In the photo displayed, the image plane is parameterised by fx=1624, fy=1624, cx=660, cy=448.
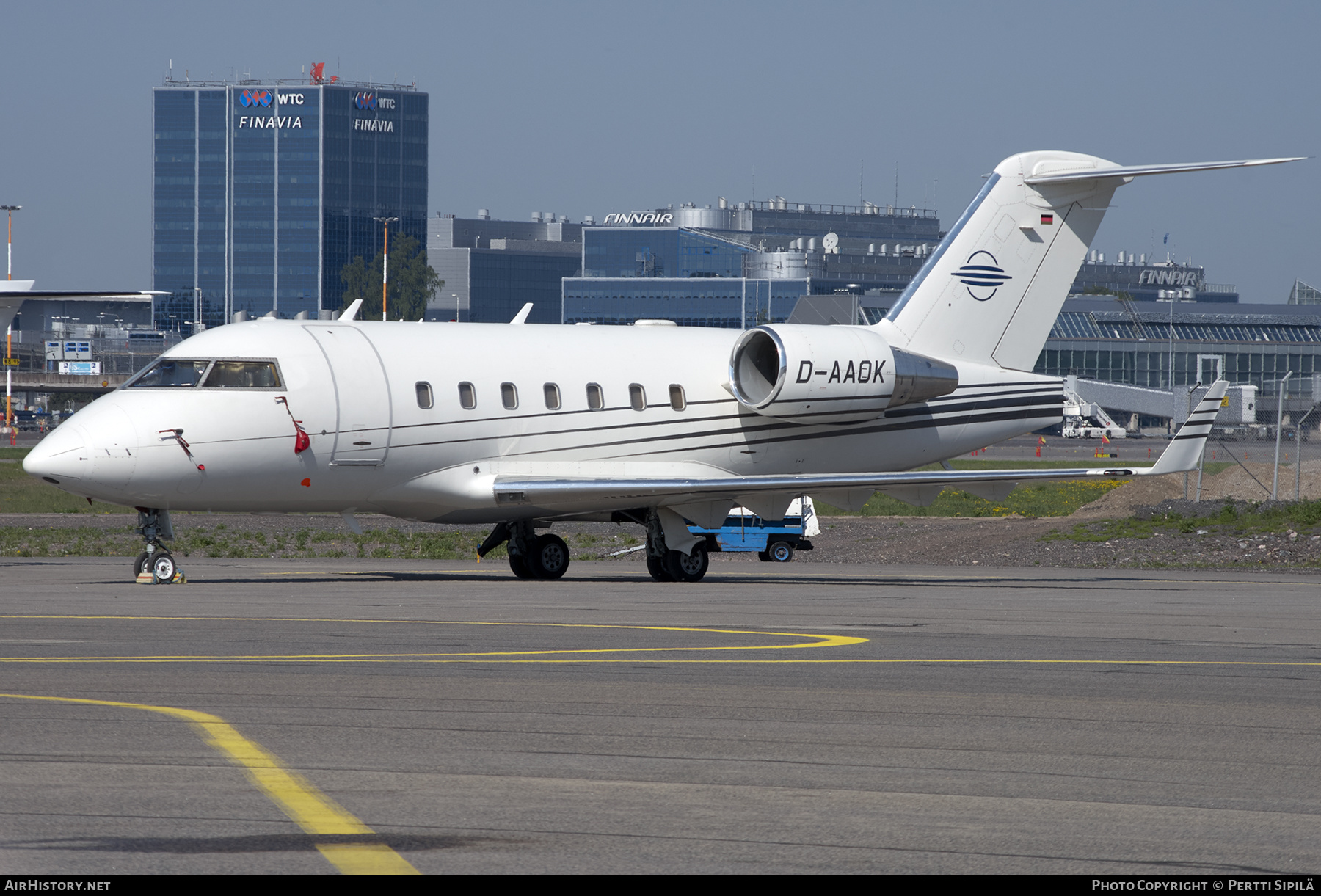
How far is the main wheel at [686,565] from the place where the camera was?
83.6 feet

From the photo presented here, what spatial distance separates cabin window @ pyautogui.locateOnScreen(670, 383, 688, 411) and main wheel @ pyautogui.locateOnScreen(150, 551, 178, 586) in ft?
25.9

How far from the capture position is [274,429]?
2206cm

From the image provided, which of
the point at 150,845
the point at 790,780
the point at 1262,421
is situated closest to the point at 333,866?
the point at 150,845

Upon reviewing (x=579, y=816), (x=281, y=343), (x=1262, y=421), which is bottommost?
(x=1262, y=421)

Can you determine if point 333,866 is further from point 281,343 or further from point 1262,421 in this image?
point 1262,421

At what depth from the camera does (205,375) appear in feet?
72.3

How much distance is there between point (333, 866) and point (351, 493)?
1643 cm

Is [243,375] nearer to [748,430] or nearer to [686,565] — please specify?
[686,565]

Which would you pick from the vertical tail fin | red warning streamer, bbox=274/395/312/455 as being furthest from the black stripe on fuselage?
red warning streamer, bbox=274/395/312/455

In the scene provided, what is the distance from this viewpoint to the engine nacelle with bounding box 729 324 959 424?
25.4 m

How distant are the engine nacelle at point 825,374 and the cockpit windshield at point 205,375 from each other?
754cm

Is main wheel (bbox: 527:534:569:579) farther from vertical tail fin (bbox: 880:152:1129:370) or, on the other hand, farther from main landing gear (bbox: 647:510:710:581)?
vertical tail fin (bbox: 880:152:1129:370)

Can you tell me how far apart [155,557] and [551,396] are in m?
6.11

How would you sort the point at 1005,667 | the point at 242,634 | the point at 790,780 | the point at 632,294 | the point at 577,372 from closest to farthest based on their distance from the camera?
the point at 790,780, the point at 1005,667, the point at 242,634, the point at 577,372, the point at 632,294
